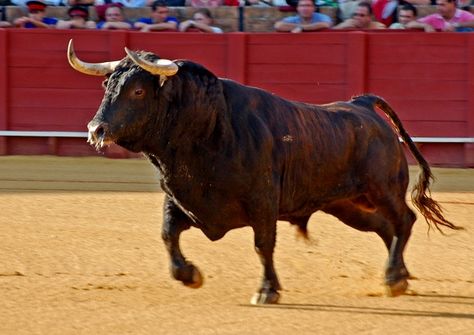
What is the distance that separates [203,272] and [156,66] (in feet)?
5.08

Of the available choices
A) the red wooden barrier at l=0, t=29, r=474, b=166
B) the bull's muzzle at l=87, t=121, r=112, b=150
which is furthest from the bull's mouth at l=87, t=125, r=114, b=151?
the red wooden barrier at l=0, t=29, r=474, b=166

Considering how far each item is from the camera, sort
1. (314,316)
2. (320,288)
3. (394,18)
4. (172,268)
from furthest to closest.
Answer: (394,18) < (320,288) < (172,268) < (314,316)

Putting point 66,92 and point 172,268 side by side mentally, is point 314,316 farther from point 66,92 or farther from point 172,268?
point 66,92

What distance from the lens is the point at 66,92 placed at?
11.9m

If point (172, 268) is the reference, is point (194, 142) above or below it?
above

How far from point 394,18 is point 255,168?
648 cm

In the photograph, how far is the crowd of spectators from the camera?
11.4 meters

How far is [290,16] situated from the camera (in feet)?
38.9

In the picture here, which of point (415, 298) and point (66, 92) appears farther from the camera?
point (66, 92)

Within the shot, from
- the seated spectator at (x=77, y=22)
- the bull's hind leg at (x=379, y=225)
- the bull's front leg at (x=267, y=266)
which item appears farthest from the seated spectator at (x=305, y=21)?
the bull's front leg at (x=267, y=266)

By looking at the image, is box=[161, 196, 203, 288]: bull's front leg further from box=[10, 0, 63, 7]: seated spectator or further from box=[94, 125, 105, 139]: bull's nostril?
box=[10, 0, 63, 7]: seated spectator

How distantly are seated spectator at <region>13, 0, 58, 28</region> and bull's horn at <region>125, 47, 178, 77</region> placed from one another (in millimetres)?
7014

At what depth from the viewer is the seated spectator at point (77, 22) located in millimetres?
11992

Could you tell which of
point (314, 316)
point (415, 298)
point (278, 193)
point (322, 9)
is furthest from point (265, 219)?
point (322, 9)
